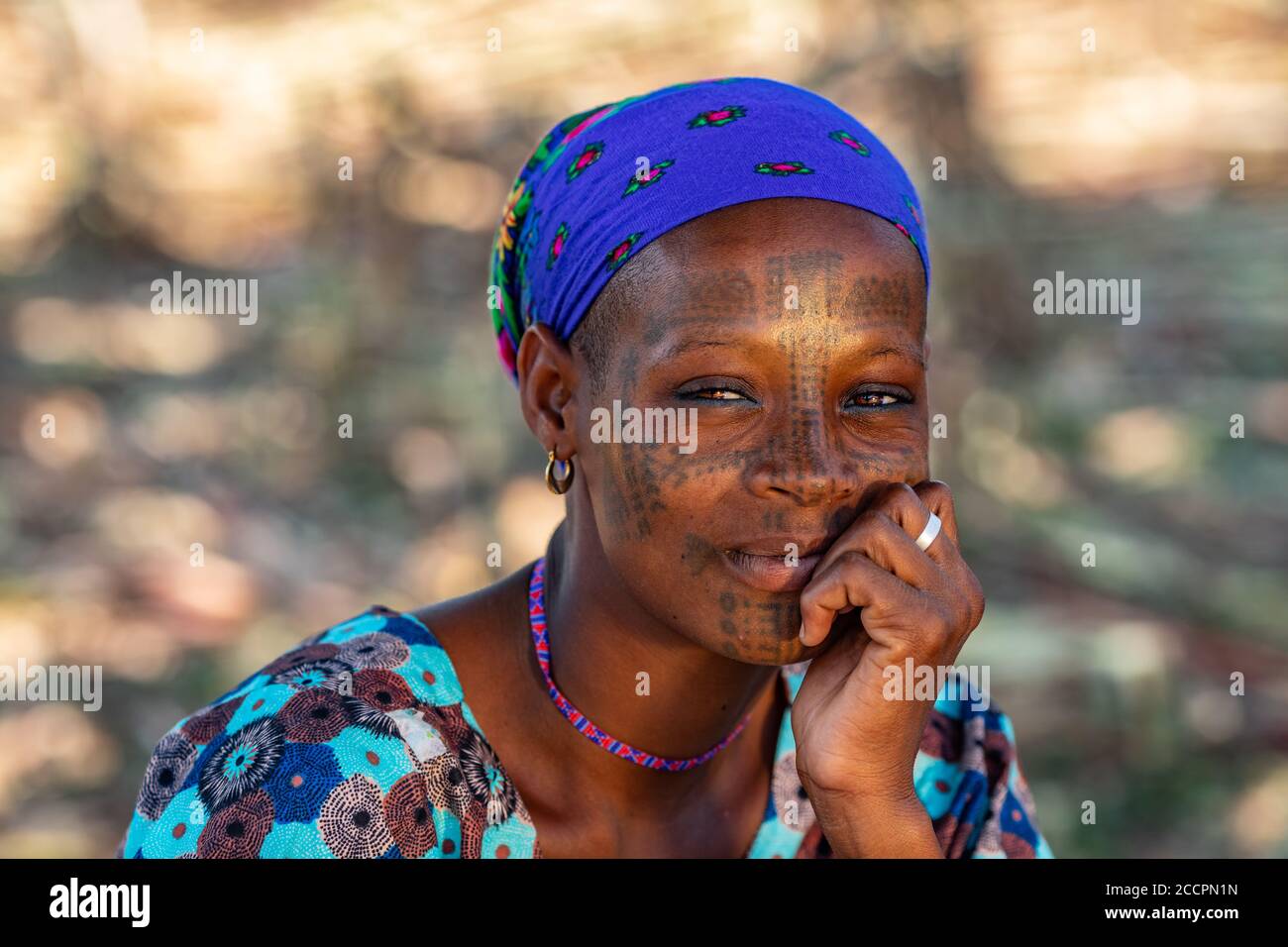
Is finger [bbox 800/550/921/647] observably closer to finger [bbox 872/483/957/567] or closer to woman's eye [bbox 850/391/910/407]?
finger [bbox 872/483/957/567]

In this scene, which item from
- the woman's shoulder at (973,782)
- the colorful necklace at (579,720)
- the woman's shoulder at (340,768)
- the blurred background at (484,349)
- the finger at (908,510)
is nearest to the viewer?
the woman's shoulder at (340,768)

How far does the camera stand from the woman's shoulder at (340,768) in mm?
2215

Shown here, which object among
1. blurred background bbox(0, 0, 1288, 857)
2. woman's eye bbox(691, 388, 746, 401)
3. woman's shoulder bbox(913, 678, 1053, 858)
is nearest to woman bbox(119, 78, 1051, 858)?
woman's eye bbox(691, 388, 746, 401)

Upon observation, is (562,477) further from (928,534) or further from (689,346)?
(928,534)

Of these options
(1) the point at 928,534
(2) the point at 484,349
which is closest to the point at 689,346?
(1) the point at 928,534

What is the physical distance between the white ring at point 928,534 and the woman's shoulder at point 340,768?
0.84 meters

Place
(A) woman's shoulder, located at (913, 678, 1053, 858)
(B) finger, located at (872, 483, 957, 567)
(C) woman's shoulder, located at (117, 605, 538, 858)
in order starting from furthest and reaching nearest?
(A) woman's shoulder, located at (913, 678, 1053, 858), (B) finger, located at (872, 483, 957, 567), (C) woman's shoulder, located at (117, 605, 538, 858)

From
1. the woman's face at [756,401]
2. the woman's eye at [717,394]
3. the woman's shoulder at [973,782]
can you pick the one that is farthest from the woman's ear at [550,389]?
the woman's shoulder at [973,782]

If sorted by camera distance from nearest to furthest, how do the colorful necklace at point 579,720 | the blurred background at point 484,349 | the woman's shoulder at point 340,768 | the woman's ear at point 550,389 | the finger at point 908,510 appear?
the woman's shoulder at point 340,768 < the finger at point 908,510 < the woman's ear at point 550,389 < the colorful necklace at point 579,720 < the blurred background at point 484,349

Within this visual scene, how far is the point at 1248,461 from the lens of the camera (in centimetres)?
686

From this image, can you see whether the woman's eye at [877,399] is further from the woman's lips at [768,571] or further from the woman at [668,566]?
the woman's lips at [768,571]

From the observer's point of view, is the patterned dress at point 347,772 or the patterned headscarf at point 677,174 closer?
the patterned dress at point 347,772

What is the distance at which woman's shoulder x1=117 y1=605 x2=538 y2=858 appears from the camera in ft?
7.27

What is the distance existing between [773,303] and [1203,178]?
21.7ft
